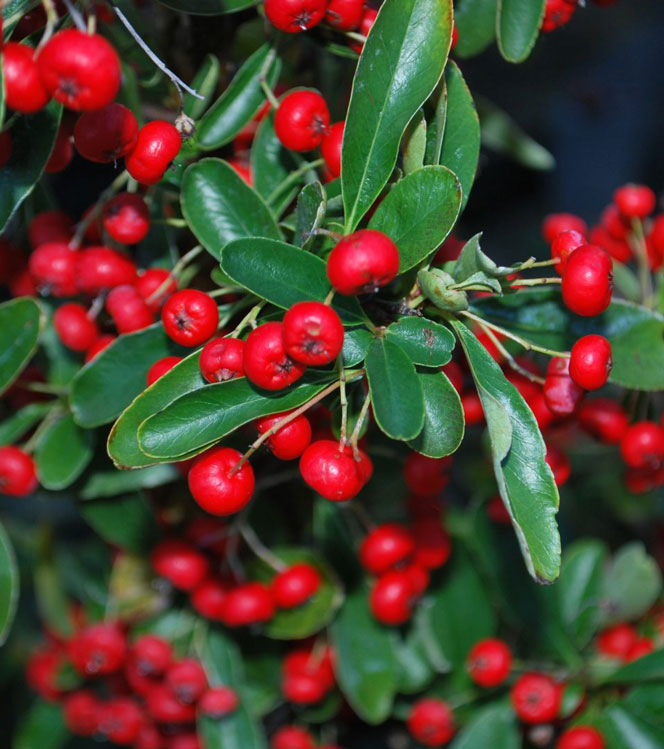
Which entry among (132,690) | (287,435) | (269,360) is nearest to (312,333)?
(269,360)

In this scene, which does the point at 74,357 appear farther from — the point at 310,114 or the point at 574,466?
the point at 574,466

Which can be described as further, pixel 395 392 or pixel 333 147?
pixel 333 147

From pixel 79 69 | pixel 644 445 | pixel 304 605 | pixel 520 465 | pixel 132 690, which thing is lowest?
pixel 132 690

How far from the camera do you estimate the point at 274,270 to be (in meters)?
0.99

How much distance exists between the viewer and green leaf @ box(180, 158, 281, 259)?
1136 millimetres

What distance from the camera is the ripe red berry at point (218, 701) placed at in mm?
1537

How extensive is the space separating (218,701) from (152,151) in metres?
1.00

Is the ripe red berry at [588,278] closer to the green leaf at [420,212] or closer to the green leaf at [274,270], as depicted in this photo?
the green leaf at [420,212]

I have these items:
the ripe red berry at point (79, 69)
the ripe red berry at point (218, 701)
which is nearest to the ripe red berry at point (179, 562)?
the ripe red berry at point (218, 701)

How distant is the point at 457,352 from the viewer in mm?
1271

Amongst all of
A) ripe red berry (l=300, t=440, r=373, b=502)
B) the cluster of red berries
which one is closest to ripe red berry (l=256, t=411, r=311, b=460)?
ripe red berry (l=300, t=440, r=373, b=502)

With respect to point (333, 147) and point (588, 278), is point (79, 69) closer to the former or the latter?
point (333, 147)

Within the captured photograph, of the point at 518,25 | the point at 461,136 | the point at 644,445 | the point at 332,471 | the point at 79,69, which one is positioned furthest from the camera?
the point at 644,445

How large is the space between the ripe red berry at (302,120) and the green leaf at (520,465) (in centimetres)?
31
